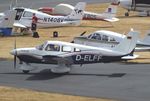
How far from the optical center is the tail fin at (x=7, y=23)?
A: 47.0 metres

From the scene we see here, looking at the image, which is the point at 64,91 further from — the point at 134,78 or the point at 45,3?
the point at 45,3

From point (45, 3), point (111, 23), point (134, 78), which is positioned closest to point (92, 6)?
point (45, 3)

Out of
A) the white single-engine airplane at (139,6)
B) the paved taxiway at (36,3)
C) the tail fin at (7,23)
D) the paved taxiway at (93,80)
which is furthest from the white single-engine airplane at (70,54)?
the paved taxiway at (36,3)

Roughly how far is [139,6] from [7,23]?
964 inches

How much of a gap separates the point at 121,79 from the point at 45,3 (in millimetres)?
55375

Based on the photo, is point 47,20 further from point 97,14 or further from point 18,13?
point 97,14

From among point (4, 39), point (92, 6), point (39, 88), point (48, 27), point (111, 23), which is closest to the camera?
point (39, 88)

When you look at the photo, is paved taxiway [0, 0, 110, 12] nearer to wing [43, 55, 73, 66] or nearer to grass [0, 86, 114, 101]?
wing [43, 55, 73, 66]

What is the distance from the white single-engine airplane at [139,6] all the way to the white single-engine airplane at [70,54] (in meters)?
37.2

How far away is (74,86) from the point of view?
2595cm

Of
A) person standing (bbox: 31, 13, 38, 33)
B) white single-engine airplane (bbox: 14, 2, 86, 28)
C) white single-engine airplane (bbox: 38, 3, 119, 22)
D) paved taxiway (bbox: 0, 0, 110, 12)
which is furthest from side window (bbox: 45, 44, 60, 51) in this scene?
paved taxiway (bbox: 0, 0, 110, 12)

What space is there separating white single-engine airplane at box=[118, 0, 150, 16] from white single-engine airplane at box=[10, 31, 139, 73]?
3718 centimetres

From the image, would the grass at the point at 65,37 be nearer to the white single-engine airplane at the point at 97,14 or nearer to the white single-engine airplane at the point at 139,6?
the white single-engine airplane at the point at 97,14

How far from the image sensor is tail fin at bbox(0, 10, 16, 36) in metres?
47.0
